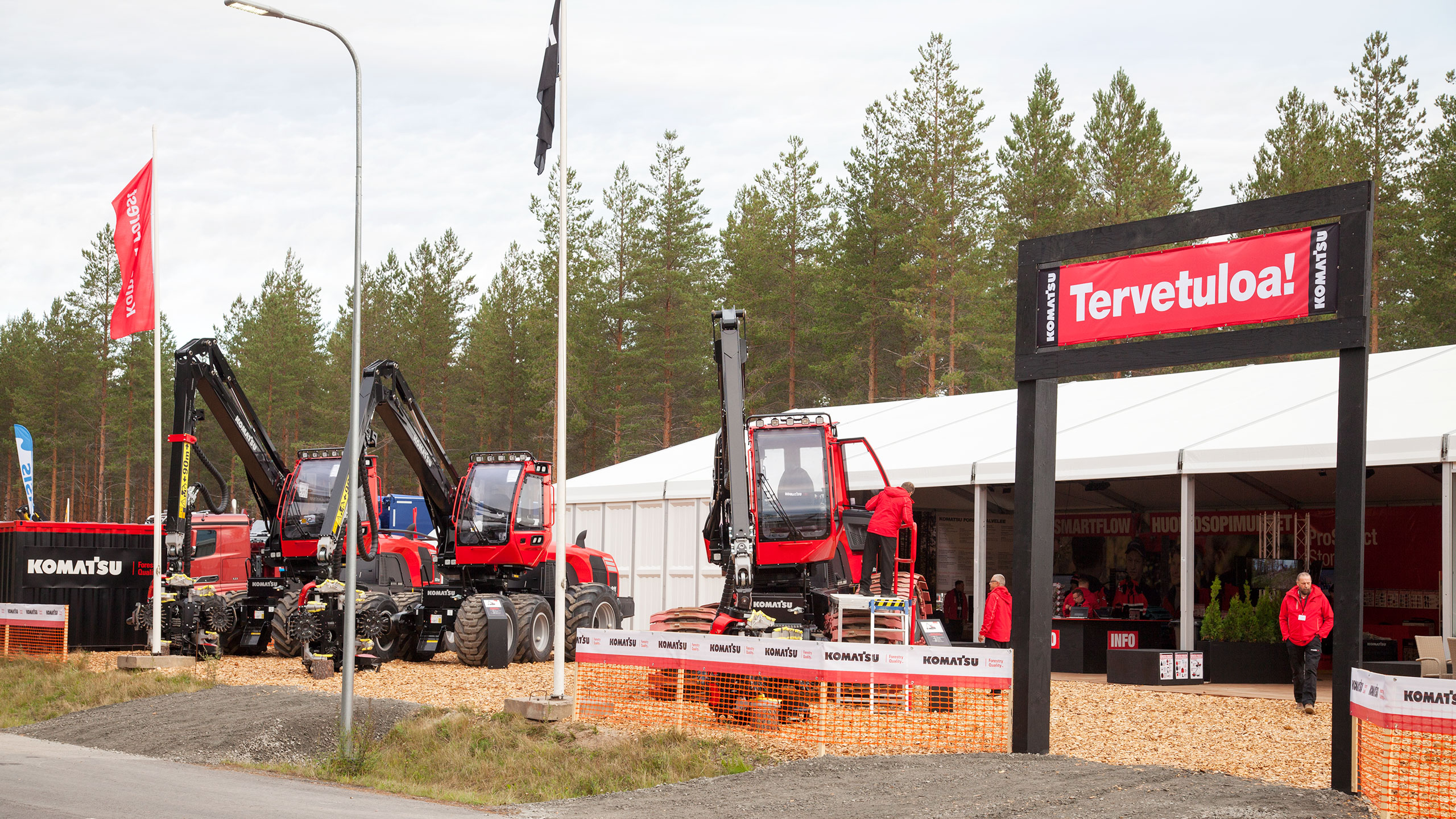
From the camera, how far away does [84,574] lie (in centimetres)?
2203

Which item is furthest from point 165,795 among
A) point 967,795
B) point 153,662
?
point 153,662

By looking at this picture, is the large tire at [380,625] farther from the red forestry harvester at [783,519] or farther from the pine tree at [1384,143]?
the pine tree at [1384,143]

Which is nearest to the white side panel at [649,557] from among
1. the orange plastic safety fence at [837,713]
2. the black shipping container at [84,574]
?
the black shipping container at [84,574]

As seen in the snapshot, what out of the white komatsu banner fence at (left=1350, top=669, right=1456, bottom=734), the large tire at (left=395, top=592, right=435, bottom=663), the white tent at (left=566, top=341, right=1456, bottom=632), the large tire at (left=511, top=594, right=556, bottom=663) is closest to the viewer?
the white komatsu banner fence at (left=1350, top=669, right=1456, bottom=734)

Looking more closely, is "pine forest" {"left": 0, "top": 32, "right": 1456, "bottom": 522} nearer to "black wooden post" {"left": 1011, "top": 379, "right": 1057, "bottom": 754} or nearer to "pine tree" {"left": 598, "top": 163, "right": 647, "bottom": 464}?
"pine tree" {"left": 598, "top": 163, "right": 647, "bottom": 464}

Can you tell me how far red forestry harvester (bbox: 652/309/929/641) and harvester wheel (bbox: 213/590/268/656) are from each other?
27.8ft

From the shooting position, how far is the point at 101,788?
10.3 m

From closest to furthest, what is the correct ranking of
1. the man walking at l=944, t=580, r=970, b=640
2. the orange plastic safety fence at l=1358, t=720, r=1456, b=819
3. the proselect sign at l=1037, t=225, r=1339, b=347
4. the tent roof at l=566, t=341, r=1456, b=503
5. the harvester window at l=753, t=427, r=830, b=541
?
the orange plastic safety fence at l=1358, t=720, r=1456, b=819 < the proselect sign at l=1037, t=225, r=1339, b=347 < the harvester window at l=753, t=427, r=830, b=541 < the tent roof at l=566, t=341, r=1456, b=503 < the man walking at l=944, t=580, r=970, b=640

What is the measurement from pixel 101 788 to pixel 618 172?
3942 centimetres

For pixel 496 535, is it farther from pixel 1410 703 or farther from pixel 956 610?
pixel 1410 703

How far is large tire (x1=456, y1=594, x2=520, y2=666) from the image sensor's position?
18.4 m

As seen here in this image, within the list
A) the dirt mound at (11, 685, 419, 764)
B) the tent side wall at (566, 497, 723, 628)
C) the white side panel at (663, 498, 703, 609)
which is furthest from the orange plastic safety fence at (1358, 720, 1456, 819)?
the white side panel at (663, 498, 703, 609)

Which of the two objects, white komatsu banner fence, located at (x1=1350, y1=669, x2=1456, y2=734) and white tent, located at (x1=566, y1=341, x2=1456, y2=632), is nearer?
white komatsu banner fence, located at (x1=1350, y1=669, x2=1456, y2=734)

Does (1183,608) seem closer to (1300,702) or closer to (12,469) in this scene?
(1300,702)
